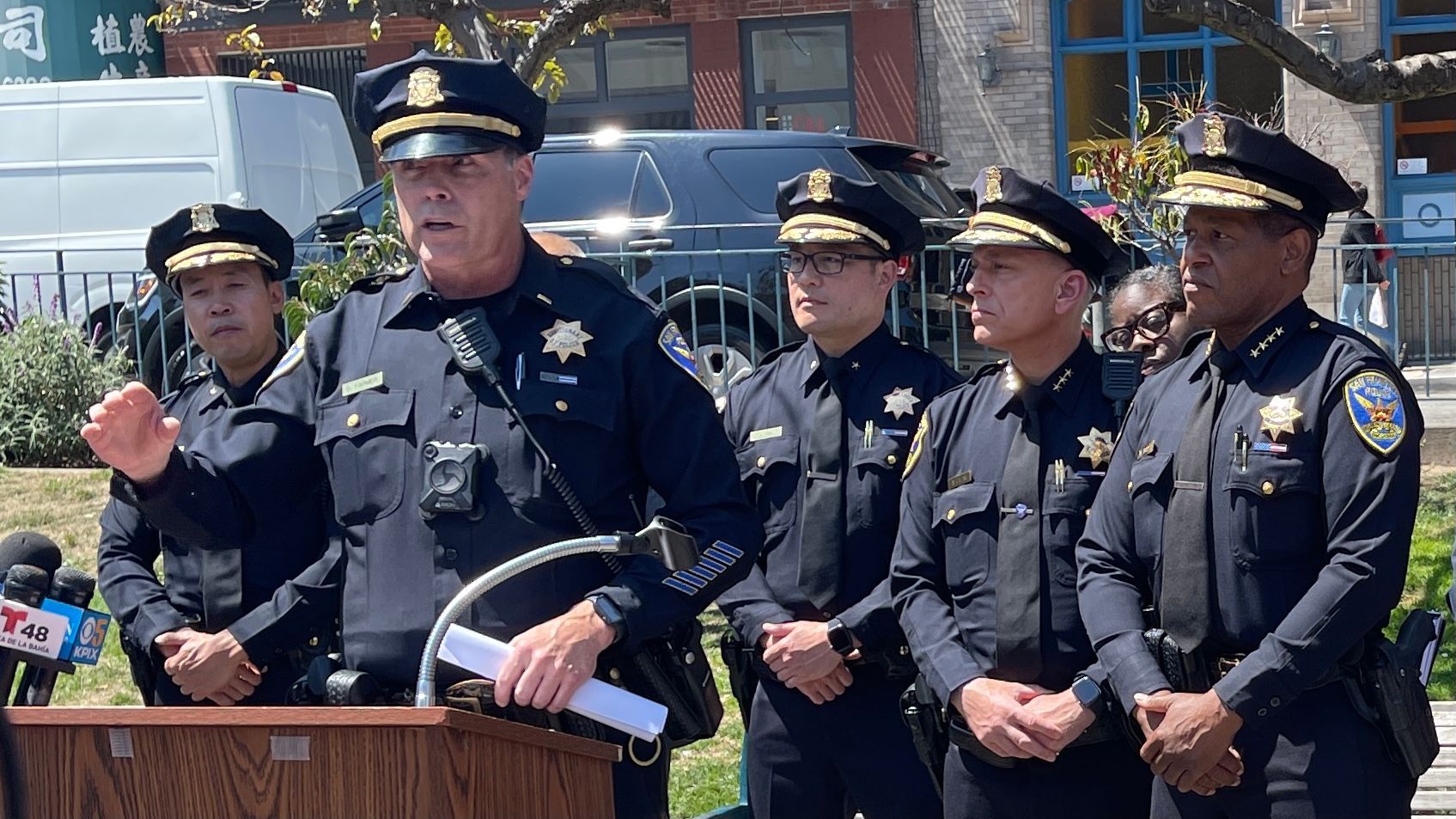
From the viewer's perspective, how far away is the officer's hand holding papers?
9.73 feet

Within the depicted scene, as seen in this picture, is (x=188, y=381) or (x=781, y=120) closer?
(x=188, y=381)

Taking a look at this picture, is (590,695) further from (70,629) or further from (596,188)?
(596,188)

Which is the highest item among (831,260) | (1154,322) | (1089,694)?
(831,260)

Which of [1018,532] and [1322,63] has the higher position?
[1322,63]

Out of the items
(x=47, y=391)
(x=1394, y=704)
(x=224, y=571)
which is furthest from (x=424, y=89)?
(x=47, y=391)

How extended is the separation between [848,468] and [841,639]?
0.45 metres

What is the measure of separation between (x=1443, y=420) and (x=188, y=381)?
6948 millimetres

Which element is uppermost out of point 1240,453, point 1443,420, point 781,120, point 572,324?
point 781,120

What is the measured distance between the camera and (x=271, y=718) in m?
2.42

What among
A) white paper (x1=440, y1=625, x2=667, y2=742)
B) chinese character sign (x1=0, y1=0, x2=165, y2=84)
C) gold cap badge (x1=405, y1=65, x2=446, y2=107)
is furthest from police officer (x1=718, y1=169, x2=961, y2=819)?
chinese character sign (x1=0, y1=0, x2=165, y2=84)

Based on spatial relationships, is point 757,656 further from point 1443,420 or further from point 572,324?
point 1443,420

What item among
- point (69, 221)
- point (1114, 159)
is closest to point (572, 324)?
point (1114, 159)

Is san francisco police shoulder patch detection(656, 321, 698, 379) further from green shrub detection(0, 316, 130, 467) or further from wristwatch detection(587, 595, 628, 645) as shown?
green shrub detection(0, 316, 130, 467)

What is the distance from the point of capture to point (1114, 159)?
838cm
